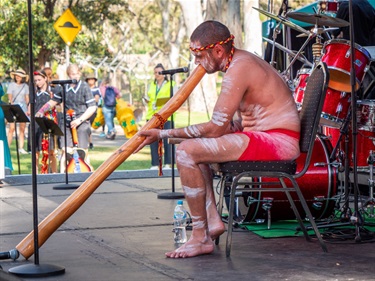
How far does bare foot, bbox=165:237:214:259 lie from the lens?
677cm

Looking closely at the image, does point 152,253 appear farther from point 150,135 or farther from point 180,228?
point 150,135

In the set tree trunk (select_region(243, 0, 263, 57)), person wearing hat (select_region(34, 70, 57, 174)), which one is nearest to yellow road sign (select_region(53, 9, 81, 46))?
person wearing hat (select_region(34, 70, 57, 174))

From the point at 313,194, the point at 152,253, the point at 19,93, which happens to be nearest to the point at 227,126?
the point at 152,253

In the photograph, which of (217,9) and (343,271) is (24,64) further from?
(343,271)

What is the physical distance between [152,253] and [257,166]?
1.01 meters

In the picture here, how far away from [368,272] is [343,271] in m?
0.16

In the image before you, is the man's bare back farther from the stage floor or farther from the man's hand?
the stage floor

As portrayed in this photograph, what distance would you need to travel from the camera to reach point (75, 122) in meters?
14.8

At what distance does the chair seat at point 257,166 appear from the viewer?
6855 millimetres

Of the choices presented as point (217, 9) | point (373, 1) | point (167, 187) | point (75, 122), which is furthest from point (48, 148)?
point (217, 9)

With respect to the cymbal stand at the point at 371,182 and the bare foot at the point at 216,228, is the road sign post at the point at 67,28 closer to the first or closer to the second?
the cymbal stand at the point at 371,182

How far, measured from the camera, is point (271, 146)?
689cm

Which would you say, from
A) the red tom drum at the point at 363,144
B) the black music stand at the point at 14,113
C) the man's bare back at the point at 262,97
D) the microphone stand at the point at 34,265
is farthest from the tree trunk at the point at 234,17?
the microphone stand at the point at 34,265

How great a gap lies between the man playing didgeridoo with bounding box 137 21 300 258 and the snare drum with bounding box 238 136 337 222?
40.2 inches
